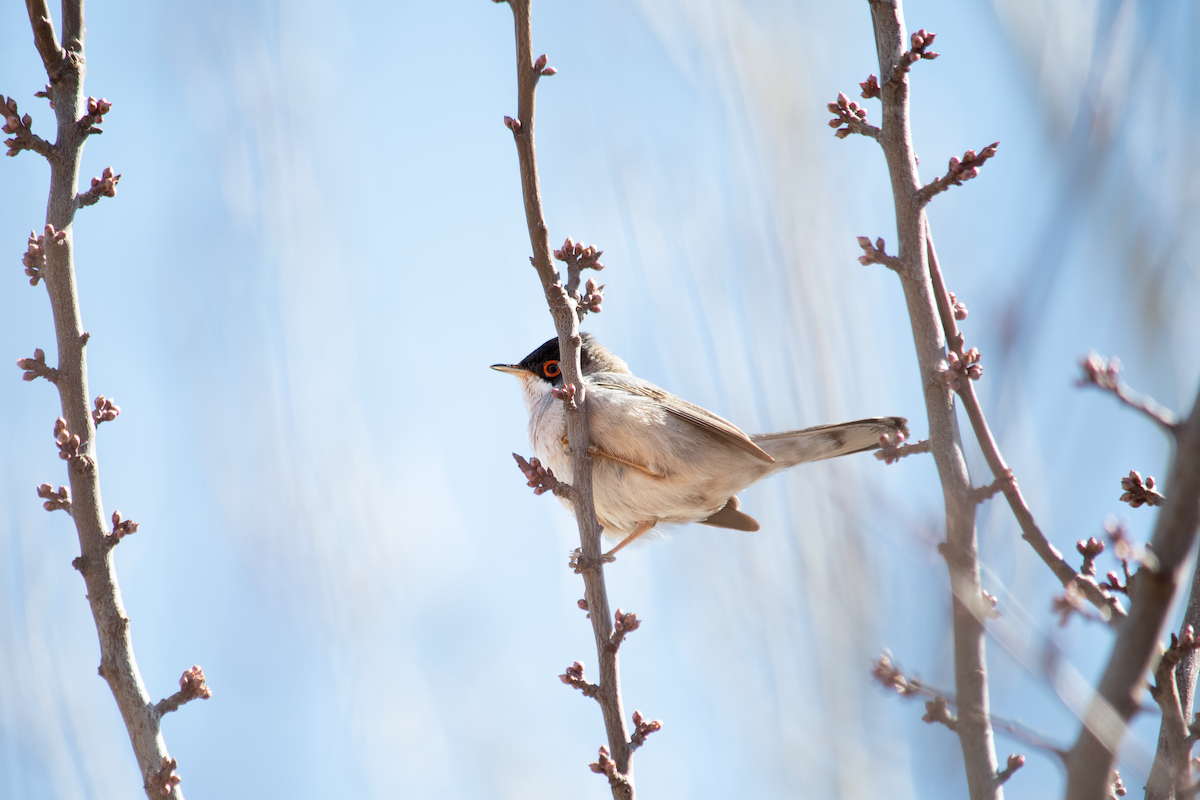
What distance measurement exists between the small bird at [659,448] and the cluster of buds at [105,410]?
208cm

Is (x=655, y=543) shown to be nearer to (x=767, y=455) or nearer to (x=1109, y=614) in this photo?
(x=767, y=455)

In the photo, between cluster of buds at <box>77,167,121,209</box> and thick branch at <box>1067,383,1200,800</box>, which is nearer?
thick branch at <box>1067,383,1200,800</box>

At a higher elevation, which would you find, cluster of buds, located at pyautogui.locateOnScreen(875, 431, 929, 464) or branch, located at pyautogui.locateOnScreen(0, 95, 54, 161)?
branch, located at pyautogui.locateOnScreen(0, 95, 54, 161)

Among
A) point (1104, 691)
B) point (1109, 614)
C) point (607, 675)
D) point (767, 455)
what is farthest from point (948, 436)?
point (767, 455)

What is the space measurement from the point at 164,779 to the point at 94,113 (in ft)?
7.38

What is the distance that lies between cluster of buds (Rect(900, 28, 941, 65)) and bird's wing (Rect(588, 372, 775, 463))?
2.32 meters

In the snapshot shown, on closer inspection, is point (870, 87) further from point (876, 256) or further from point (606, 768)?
point (606, 768)

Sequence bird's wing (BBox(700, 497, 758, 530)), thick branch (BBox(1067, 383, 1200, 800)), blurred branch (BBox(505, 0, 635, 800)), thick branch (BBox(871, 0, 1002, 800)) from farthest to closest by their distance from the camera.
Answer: bird's wing (BBox(700, 497, 758, 530)) → blurred branch (BBox(505, 0, 635, 800)) → thick branch (BBox(871, 0, 1002, 800)) → thick branch (BBox(1067, 383, 1200, 800))

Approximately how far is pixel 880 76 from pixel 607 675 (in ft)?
8.11

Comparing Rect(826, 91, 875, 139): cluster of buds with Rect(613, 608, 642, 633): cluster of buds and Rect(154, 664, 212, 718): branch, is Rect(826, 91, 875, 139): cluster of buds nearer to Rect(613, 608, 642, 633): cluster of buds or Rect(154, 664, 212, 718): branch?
Rect(613, 608, 642, 633): cluster of buds

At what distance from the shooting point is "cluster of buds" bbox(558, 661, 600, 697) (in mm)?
3432

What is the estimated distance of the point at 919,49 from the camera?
3.09m

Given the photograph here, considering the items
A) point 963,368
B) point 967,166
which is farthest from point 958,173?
point 963,368

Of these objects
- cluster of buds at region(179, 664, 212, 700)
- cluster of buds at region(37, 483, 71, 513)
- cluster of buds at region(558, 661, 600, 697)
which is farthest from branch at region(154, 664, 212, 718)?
cluster of buds at region(558, 661, 600, 697)
